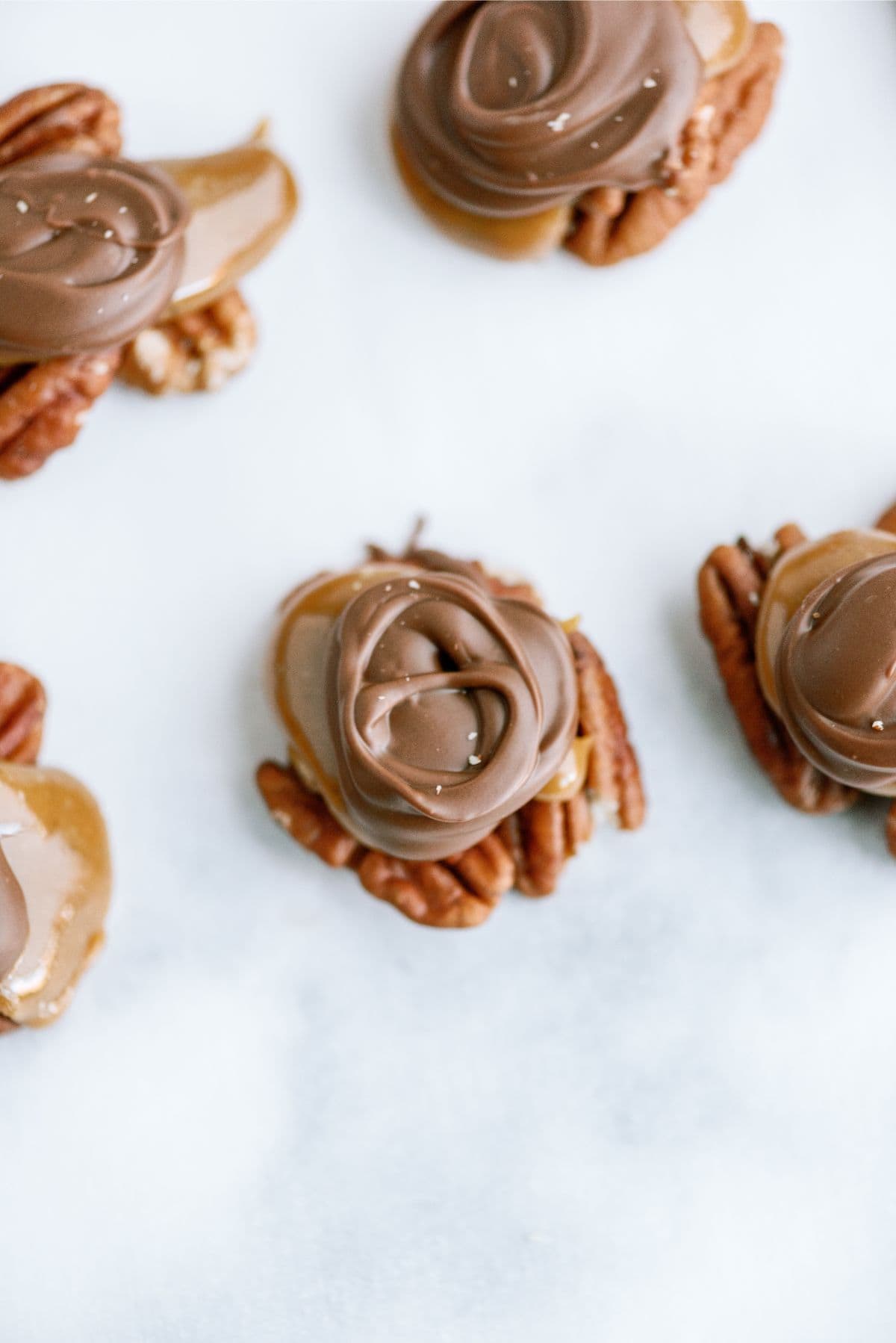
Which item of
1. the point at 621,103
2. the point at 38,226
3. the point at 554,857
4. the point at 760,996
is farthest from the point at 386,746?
the point at 621,103

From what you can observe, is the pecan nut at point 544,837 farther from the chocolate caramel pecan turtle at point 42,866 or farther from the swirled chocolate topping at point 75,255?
the swirled chocolate topping at point 75,255

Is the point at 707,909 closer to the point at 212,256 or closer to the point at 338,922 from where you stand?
the point at 338,922

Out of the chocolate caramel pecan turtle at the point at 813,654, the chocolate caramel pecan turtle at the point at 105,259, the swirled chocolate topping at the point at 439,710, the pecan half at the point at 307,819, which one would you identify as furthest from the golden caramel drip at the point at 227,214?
the chocolate caramel pecan turtle at the point at 813,654

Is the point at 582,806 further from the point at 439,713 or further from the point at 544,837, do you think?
the point at 439,713

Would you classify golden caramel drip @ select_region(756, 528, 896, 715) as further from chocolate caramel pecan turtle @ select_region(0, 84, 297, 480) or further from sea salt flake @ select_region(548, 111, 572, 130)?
chocolate caramel pecan turtle @ select_region(0, 84, 297, 480)

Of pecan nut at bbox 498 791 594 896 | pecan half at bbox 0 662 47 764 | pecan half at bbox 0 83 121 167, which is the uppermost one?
pecan half at bbox 0 83 121 167

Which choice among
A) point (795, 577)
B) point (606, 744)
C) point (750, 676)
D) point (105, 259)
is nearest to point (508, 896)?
point (606, 744)

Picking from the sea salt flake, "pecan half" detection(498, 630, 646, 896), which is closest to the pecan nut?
"pecan half" detection(498, 630, 646, 896)
